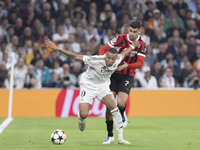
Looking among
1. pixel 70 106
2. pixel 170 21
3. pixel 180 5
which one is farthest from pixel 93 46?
pixel 180 5

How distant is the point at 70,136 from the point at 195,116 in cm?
603

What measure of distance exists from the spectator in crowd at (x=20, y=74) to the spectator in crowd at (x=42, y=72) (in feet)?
1.39

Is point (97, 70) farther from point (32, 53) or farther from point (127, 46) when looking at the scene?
point (32, 53)

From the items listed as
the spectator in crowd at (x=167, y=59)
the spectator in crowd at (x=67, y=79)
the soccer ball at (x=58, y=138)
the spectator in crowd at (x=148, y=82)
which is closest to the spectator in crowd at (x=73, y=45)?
the spectator in crowd at (x=67, y=79)

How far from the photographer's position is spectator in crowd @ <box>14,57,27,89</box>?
12.1 metres

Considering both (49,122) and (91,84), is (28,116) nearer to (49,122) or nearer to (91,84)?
(49,122)

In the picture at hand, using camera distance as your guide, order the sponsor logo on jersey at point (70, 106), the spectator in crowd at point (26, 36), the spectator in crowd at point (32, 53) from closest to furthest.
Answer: the sponsor logo on jersey at point (70, 106) < the spectator in crowd at point (32, 53) < the spectator in crowd at point (26, 36)

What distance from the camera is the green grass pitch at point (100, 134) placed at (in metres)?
6.28

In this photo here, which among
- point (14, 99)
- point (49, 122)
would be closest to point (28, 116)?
point (14, 99)

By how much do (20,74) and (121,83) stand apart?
5.77m

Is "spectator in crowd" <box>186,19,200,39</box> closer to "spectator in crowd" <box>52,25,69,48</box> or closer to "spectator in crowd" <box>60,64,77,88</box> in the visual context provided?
"spectator in crowd" <box>52,25,69,48</box>

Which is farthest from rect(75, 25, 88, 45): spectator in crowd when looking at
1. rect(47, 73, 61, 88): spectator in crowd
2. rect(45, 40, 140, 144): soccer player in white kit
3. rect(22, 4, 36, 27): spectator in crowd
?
rect(45, 40, 140, 144): soccer player in white kit

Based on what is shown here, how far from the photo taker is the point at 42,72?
1245cm

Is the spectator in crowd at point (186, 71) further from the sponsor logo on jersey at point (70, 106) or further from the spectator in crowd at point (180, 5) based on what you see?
the spectator in crowd at point (180, 5)
